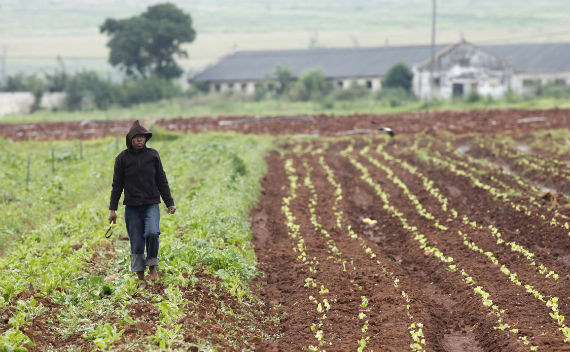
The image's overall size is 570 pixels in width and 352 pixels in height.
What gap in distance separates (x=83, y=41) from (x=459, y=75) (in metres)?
112

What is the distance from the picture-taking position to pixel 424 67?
5822 centimetres

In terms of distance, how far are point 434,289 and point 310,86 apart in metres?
51.3

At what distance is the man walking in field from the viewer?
28.9 ft

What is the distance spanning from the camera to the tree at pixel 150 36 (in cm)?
6400

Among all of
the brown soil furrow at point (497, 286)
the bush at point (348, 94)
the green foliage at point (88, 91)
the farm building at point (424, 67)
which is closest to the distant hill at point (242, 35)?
the farm building at point (424, 67)

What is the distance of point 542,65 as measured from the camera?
61.8 metres

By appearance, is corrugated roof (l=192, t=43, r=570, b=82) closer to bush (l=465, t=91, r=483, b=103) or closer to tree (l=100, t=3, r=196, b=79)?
tree (l=100, t=3, r=196, b=79)

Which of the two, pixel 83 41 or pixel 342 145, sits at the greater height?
pixel 83 41

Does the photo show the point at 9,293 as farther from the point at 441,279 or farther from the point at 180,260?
the point at 441,279

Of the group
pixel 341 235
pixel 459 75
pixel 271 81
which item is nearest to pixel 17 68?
pixel 271 81

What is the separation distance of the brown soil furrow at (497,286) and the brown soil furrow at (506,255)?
27cm

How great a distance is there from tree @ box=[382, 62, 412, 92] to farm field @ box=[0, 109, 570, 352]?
122 ft

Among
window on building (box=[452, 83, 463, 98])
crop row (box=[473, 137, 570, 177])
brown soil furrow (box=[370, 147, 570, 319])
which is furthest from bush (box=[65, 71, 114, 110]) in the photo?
brown soil furrow (box=[370, 147, 570, 319])

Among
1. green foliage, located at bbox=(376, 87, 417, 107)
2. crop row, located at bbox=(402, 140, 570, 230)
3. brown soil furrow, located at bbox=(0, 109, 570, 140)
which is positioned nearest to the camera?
crop row, located at bbox=(402, 140, 570, 230)
